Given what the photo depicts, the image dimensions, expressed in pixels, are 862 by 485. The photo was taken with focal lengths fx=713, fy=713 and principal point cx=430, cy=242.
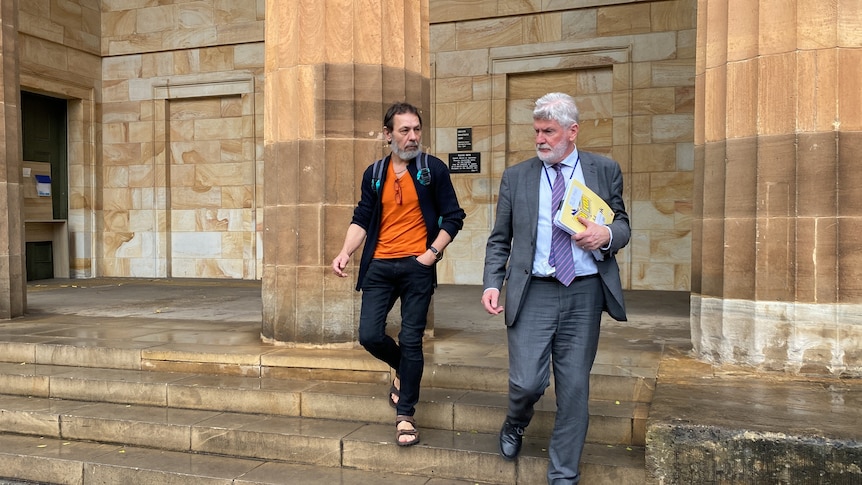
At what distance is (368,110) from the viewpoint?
20.1ft

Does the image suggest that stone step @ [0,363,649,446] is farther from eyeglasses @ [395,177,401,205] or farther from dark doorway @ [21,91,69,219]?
dark doorway @ [21,91,69,219]

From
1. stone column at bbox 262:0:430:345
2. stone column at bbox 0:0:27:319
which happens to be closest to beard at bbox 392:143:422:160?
stone column at bbox 262:0:430:345

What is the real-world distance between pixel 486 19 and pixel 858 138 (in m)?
7.72

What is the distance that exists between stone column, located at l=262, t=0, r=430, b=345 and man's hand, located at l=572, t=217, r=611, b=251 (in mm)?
3131

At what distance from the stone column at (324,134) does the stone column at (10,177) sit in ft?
12.3

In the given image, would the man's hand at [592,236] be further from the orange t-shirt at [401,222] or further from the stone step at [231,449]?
the stone step at [231,449]

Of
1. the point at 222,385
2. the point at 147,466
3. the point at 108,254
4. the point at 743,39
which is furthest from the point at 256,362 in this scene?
the point at 108,254

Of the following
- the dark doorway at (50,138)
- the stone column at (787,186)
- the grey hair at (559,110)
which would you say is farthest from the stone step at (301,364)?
the dark doorway at (50,138)

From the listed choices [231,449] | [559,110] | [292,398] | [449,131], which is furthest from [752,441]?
[449,131]

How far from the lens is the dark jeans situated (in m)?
4.11

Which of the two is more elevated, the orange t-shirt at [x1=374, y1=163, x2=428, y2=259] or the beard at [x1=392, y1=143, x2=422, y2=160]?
the beard at [x1=392, y1=143, x2=422, y2=160]

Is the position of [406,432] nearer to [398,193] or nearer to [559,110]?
[398,193]

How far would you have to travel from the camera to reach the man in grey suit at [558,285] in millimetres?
3418

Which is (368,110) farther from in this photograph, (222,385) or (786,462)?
(786,462)
